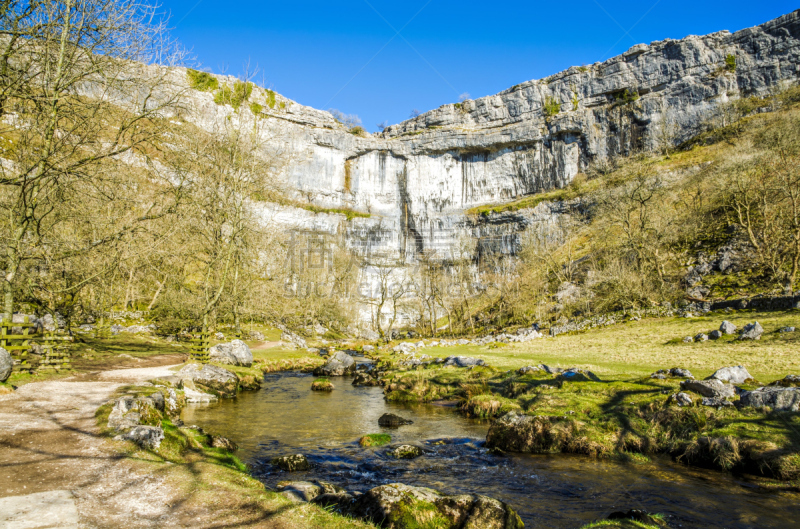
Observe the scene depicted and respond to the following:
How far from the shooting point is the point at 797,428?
7406 mm

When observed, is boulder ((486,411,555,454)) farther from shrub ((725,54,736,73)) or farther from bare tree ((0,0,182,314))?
shrub ((725,54,736,73))

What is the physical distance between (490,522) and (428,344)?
108 feet

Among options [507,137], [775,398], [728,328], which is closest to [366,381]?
[775,398]

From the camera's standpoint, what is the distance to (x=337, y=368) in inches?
944

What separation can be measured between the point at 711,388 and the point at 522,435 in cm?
462

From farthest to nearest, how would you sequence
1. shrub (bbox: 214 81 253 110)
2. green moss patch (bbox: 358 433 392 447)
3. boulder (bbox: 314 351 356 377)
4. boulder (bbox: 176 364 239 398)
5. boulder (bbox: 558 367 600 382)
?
boulder (bbox: 314 351 356 377)
shrub (bbox: 214 81 253 110)
boulder (bbox: 176 364 239 398)
boulder (bbox: 558 367 600 382)
green moss patch (bbox: 358 433 392 447)

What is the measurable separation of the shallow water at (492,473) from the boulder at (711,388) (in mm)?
2548

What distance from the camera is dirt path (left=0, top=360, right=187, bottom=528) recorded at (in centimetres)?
429

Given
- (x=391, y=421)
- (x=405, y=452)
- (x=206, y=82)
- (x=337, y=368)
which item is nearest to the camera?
(x=405, y=452)

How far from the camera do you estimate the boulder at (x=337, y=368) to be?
23.6 meters

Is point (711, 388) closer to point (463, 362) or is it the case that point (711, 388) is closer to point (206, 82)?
point (463, 362)

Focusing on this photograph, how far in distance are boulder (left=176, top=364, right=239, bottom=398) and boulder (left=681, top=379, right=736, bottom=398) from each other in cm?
1511

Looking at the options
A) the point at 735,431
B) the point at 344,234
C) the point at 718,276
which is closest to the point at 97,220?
the point at 735,431

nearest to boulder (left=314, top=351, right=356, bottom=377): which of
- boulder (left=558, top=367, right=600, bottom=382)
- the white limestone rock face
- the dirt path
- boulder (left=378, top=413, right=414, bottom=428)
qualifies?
boulder (left=378, top=413, right=414, bottom=428)
